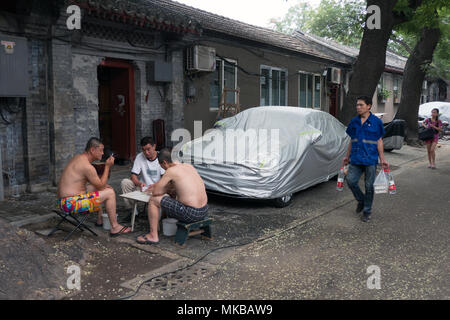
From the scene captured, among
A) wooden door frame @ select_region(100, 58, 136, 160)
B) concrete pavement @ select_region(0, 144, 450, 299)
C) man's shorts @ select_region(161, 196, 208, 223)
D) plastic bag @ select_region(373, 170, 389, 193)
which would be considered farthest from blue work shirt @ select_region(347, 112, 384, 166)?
wooden door frame @ select_region(100, 58, 136, 160)

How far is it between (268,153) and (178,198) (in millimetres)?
2321

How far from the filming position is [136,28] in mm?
9430

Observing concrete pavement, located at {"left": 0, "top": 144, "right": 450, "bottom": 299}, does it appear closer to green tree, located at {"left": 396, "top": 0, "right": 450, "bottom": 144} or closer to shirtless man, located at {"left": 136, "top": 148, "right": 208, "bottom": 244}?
shirtless man, located at {"left": 136, "top": 148, "right": 208, "bottom": 244}

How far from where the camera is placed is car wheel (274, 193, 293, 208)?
6.97 m

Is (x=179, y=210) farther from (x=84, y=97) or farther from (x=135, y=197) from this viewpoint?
(x=84, y=97)

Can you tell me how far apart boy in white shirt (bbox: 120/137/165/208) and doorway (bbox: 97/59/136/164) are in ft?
13.4

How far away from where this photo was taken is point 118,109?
33.7 feet

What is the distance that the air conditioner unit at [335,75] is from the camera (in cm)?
1775

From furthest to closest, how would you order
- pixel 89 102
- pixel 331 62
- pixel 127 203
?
1. pixel 331 62
2. pixel 89 102
3. pixel 127 203

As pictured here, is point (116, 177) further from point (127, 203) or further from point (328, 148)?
point (328, 148)

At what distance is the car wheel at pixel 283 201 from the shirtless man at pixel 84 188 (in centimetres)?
273

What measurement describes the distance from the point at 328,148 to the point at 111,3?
4932mm

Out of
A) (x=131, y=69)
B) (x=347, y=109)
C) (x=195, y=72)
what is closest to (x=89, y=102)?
(x=131, y=69)

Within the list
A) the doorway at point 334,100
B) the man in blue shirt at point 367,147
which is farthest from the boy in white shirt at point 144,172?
the doorway at point 334,100
